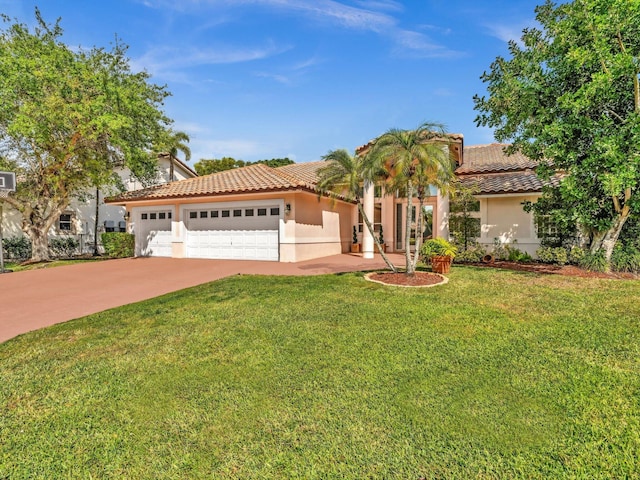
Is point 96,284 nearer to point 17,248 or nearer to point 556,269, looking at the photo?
point 556,269

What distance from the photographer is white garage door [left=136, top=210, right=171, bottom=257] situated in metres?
18.8

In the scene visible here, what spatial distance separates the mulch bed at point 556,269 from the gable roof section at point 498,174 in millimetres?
3508

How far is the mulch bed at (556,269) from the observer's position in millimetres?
10517

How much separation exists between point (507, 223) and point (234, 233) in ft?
44.0

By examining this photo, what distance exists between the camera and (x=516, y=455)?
9.36 feet

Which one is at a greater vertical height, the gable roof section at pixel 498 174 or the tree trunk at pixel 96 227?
the gable roof section at pixel 498 174

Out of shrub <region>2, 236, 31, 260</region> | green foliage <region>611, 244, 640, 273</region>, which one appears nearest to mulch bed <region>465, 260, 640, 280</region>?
green foliage <region>611, 244, 640, 273</region>

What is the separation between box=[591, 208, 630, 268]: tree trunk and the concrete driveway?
7.10 m

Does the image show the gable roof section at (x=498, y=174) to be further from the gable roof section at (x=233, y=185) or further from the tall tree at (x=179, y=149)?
the tall tree at (x=179, y=149)

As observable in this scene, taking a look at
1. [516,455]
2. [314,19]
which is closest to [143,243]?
[314,19]

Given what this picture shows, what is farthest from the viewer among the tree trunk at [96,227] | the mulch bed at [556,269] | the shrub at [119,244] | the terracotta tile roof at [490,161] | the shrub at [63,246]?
the tree trunk at [96,227]

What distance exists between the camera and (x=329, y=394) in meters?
3.80

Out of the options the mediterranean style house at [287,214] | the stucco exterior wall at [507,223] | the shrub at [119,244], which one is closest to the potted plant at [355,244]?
the mediterranean style house at [287,214]

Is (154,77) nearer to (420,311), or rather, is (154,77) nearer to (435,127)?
(435,127)
